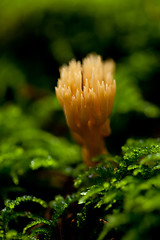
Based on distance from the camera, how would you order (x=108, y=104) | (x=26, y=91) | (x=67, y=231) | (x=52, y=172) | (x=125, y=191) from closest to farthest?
(x=125, y=191), (x=67, y=231), (x=108, y=104), (x=52, y=172), (x=26, y=91)

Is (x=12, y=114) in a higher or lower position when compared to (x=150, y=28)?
lower

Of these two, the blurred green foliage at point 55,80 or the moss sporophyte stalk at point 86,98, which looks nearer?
the moss sporophyte stalk at point 86,98

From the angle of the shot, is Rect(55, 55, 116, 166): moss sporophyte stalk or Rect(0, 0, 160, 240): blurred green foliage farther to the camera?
Rect(0, 0, 160, 240): blurred green foliage

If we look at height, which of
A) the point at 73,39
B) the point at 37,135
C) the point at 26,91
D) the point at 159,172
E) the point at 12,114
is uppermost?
the point at 73,39

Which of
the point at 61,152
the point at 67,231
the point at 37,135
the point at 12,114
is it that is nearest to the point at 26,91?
the point at 12,114

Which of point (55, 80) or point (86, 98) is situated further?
point (55, 80)

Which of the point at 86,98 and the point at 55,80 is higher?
the point at 55,80

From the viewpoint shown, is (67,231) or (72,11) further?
(72,11)

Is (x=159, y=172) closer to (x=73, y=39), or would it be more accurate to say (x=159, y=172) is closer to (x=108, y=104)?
(x=108, y=104)

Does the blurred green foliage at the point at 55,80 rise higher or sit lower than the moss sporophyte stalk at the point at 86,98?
higher

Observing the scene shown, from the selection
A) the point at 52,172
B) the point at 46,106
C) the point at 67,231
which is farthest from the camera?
the point at 46,106

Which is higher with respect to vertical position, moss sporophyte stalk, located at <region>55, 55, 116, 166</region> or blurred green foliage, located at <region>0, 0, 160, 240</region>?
blurred green foliage, located at <region>0, 0, 160, 240</region>
